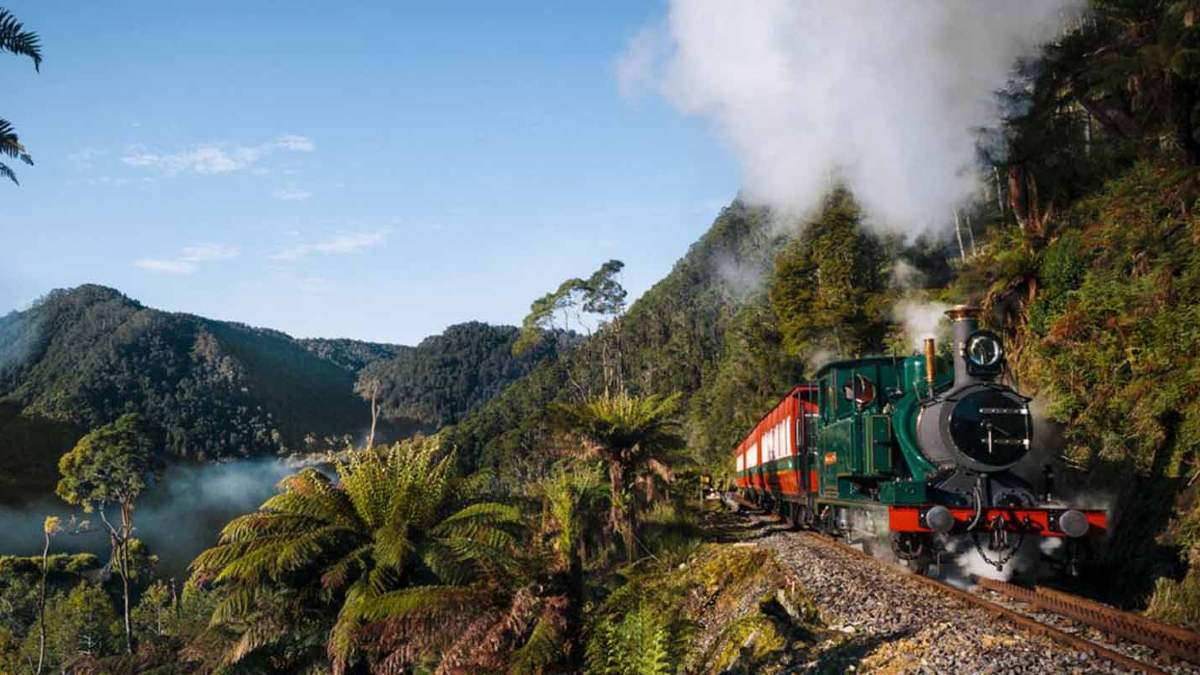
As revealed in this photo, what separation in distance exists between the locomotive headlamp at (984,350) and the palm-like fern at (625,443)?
6335 mm

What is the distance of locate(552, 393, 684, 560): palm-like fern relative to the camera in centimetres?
1490

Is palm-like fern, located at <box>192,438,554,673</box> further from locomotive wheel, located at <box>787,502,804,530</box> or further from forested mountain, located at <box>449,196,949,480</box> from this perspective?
locomotive wheel, located at <box>787,502,804,530</box>

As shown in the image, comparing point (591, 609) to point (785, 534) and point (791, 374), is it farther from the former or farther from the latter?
point (791, 374)

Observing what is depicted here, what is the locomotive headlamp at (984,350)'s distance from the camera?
31.3ft

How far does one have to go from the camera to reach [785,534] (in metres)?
16.1

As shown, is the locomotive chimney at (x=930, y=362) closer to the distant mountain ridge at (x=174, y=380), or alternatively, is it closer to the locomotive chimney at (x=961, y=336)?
the locomotive chimney at (x=961, y=336)

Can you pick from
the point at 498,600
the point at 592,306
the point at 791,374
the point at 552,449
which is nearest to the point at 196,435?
the point at 592,306

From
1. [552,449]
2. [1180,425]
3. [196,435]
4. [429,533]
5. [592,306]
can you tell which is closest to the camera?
[429,533]

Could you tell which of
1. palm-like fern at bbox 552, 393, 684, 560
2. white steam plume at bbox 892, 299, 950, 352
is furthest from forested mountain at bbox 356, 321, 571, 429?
palm-like fern at bbox 552, 393, 684, 560

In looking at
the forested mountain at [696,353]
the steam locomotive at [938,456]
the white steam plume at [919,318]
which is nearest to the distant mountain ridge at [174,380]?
the forested mountain at [696,353]

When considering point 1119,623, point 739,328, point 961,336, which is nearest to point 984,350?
point 961,336

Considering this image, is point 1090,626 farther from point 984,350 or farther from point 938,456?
point 984,350

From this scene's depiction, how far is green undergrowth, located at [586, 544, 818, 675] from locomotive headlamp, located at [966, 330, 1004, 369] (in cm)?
330

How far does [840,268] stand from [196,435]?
12504 cm
